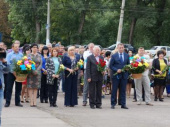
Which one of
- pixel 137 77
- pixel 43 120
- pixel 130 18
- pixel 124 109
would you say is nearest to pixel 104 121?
pixel 43 120

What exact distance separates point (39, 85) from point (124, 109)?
277 cm

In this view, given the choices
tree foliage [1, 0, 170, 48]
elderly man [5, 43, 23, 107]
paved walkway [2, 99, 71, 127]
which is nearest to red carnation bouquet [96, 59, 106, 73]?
paved walkway [2, 99, 71, 127]

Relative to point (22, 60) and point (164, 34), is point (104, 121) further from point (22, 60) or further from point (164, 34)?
point (164, 34)

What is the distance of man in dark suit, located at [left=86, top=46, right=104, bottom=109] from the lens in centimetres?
1552

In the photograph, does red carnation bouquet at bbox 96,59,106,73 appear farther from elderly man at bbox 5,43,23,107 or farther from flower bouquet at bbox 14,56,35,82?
elderly man at bbox 5,43,23,107

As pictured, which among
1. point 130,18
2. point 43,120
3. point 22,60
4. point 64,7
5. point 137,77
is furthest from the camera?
point 64,7

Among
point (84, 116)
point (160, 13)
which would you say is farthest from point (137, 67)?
point (160, 13)

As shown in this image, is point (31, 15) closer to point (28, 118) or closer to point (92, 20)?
point (92, 20)

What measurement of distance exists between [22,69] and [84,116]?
265cm

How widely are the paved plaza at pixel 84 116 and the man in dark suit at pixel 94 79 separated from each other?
31 centimetres

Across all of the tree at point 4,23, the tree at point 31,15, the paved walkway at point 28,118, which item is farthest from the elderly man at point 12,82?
the tree at point 4,23

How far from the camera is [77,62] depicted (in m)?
16.0

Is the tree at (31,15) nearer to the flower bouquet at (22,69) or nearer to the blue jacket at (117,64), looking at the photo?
the blue jacket at (117,64)

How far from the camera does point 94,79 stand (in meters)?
A: 15.5
